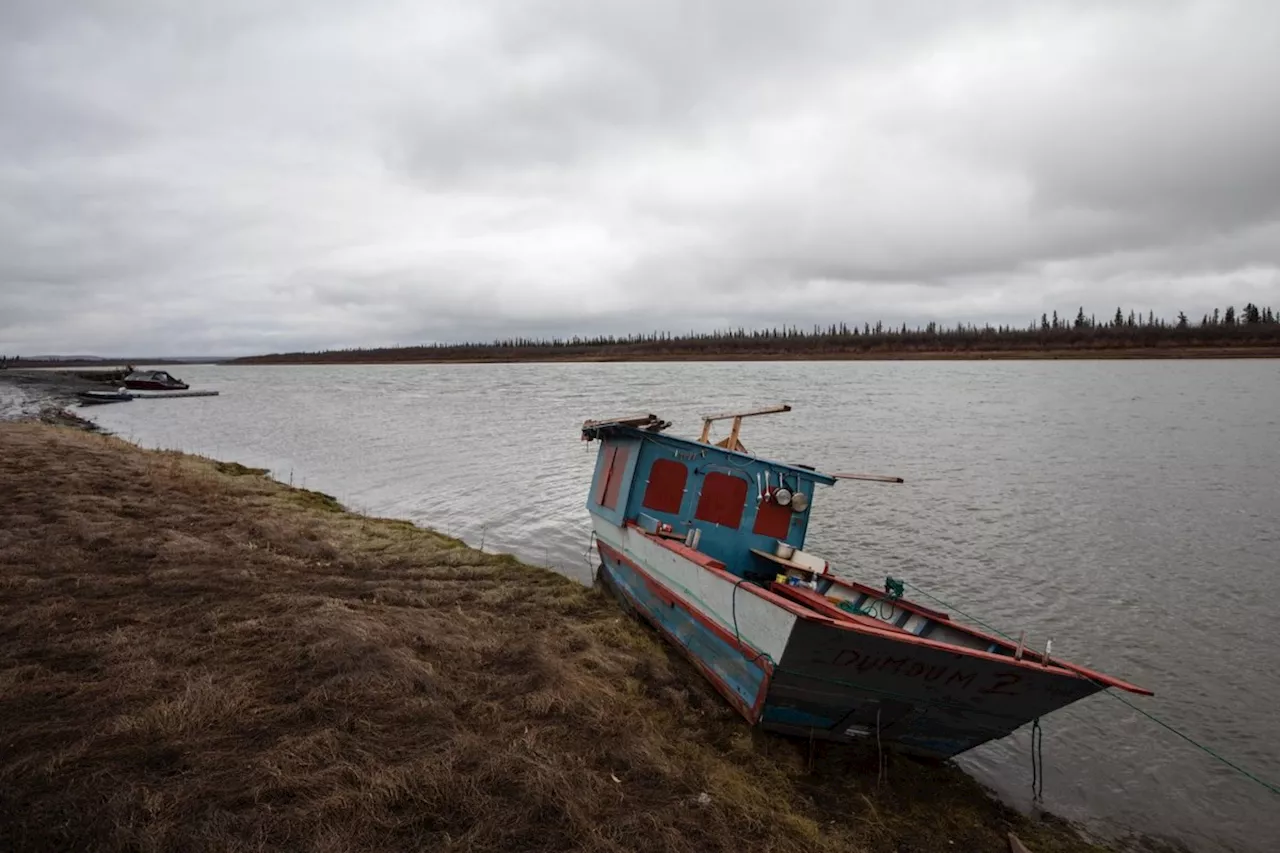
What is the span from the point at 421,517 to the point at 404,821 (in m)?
14.9

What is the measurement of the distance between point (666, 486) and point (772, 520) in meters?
1.82

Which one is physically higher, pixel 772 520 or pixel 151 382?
pixel 151 382

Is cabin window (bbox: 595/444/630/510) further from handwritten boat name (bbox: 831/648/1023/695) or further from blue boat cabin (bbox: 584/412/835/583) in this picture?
handwritten boat name (bbox: 831/648/1023/695)

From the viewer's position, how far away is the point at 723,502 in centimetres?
1149

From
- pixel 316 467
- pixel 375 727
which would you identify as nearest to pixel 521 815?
pixel 375 727

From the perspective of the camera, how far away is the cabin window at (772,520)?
454 inches

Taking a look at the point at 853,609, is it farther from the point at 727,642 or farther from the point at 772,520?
the point at 727,642

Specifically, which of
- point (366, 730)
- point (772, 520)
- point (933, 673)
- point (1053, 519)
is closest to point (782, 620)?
point (933, 673)

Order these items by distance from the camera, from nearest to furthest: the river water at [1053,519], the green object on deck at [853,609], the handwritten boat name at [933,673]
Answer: the handwritten boat name at [933,673] < the river water at [1053,519] < the green object on deck at [853,609]

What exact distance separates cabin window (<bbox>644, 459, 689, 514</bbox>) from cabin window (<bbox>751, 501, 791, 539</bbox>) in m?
1.27

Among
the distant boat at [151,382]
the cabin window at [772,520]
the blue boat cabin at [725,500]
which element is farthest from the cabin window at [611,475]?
the distant boat at [151,382]

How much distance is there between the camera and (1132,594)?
13500 millimetres

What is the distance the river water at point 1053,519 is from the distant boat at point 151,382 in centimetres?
2688

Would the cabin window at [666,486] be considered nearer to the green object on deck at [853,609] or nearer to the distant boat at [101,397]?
the green object on deck at [853,609]
